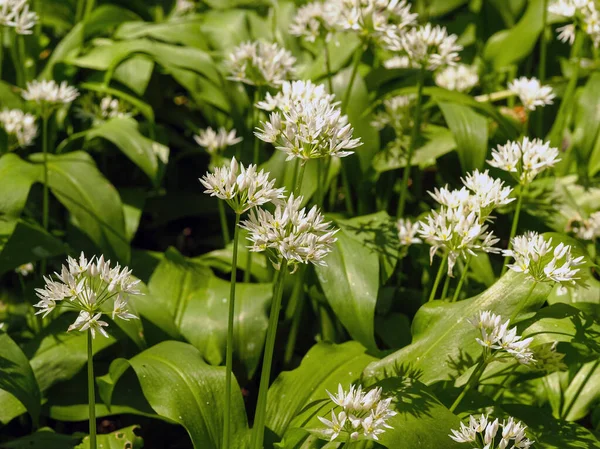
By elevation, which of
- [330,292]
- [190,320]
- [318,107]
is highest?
[318,107]

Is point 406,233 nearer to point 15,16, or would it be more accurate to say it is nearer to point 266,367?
point 266,367

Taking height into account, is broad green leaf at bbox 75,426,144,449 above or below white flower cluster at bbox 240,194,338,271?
below

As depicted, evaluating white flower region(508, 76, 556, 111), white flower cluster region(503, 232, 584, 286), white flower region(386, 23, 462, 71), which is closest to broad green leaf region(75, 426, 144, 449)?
white flower cluster region(503, 232, 584, 286)

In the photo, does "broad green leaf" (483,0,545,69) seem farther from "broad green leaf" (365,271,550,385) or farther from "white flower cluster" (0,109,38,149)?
"white flower cluster" (0,109,38,149)

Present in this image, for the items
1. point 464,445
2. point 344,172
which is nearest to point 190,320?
point 344,172

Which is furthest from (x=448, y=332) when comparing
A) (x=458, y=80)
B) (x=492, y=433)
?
(x=458, y=80)

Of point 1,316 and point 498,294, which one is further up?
point 498,294

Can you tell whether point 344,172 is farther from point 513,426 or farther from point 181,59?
point 513,426
